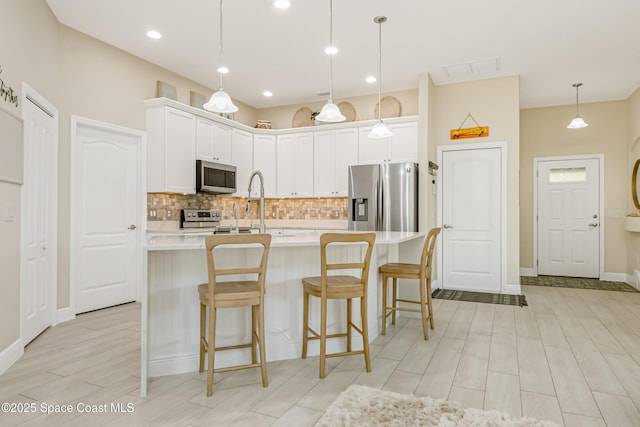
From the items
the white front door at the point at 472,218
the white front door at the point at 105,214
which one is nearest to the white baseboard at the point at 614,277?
the white front door at the point at 472,218

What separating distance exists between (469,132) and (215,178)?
11.9 ft

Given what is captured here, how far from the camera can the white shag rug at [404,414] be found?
1.94 meters

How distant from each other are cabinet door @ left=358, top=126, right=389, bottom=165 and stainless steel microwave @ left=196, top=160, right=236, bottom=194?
1922mm

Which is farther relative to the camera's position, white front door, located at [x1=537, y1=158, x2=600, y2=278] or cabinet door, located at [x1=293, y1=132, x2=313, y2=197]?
white front door, located at [x1=537, y1=158, x2=600, y2=278]

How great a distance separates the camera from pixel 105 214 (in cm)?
429

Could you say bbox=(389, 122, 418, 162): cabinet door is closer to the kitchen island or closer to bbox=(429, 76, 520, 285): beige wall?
bbox=(429, 76, 520, 285): beige wall

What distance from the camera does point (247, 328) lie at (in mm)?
2754

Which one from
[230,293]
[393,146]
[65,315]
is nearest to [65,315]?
[65,315]

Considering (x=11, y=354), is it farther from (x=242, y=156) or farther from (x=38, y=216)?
(x=242, y=156)

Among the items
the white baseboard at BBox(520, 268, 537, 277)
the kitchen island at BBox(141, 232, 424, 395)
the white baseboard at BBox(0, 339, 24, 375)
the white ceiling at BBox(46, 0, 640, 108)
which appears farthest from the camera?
the white baseboard at BBox(520, 268, 537, 277)

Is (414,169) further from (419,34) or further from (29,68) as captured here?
(29,68)

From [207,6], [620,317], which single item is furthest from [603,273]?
[207,6]

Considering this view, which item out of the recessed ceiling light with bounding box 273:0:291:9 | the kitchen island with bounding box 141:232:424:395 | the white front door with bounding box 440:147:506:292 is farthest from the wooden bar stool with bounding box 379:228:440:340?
the recessed ceiling light with bounding box 273:0:291:9

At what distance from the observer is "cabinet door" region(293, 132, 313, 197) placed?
20.2 feet
